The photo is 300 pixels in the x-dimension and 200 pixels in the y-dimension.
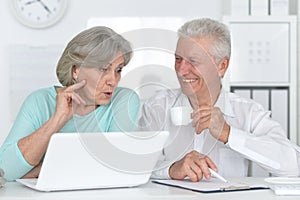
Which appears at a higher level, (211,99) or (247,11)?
(247,11)

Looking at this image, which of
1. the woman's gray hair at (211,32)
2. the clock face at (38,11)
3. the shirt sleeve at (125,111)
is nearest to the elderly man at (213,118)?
the woman's gray hair at (211,32)

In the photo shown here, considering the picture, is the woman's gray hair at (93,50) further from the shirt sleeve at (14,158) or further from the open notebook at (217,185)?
the open notebook at (217,185)

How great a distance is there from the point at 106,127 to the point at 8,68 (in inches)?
70.2

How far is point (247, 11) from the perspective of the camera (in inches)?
131

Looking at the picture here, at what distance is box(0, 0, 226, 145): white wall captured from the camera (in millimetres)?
3719

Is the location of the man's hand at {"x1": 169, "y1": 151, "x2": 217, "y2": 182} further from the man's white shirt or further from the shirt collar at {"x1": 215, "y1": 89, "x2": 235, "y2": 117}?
the shirt collar at {"x1": 215, "y1": 89, "x2": 235, "y2": 117}

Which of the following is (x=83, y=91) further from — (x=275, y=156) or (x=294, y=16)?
(x=294, y=16)

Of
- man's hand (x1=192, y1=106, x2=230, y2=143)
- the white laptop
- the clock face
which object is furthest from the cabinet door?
the white laptop

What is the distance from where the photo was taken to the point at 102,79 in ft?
6.39

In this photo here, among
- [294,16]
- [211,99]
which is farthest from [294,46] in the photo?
[211,99]

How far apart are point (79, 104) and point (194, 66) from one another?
0.49 m

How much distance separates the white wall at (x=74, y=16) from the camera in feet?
12.2

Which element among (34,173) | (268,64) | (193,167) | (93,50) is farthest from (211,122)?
(268,64)

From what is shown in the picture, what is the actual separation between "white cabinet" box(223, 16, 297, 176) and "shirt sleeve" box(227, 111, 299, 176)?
104cm
